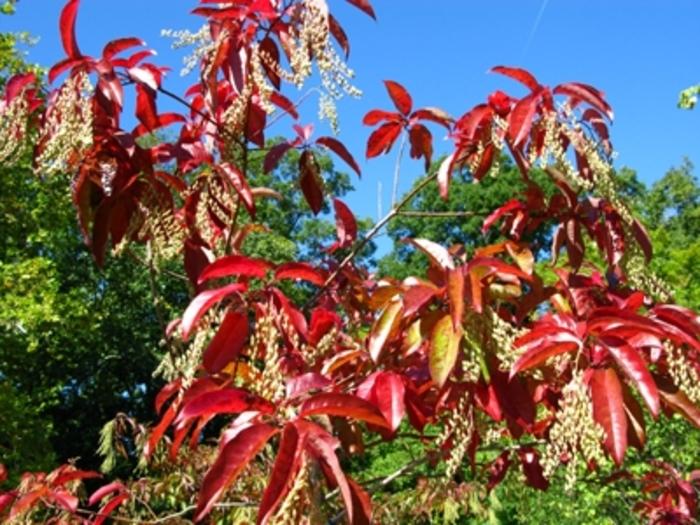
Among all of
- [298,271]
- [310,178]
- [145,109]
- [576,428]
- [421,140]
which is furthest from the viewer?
[421,140]

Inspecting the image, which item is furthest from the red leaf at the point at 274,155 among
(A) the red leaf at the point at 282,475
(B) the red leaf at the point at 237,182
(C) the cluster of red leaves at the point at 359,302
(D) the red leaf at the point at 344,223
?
(A) the red leaf at the point at 282,475

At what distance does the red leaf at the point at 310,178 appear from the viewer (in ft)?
5.18

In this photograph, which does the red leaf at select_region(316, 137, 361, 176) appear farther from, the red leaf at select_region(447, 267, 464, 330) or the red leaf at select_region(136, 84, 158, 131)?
the red leaf at select_region(447, 267, 464, 330)

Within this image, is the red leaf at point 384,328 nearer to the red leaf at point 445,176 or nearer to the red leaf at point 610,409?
the red leaf at point 610,409

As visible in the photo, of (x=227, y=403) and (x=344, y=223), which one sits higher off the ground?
(x=344, y=223)

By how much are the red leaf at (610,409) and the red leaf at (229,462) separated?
40cm

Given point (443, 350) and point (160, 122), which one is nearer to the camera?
point (443, 350)

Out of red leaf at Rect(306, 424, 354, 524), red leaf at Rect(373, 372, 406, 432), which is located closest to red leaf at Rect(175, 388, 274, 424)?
red leaf at Rect(306, 424, 354, 524)

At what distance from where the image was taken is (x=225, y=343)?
3.43 ft

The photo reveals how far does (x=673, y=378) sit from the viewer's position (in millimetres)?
1051

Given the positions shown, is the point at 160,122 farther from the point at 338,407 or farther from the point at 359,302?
the point at 338,407

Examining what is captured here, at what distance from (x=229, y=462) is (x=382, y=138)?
1101mm

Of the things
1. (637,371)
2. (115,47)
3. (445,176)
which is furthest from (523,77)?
(115,47)

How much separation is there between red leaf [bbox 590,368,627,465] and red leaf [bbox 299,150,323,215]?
2.67ft
